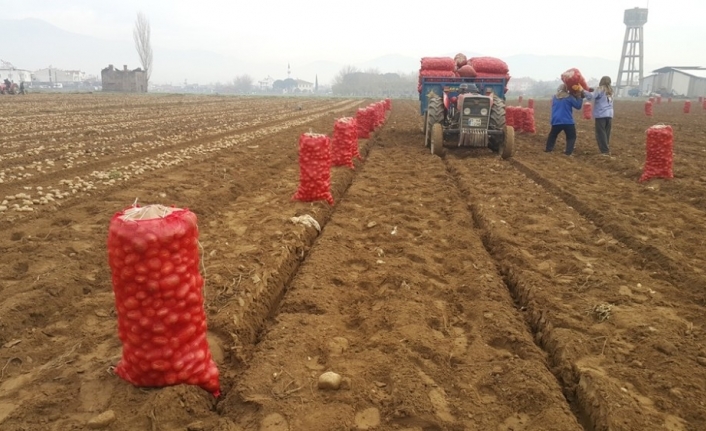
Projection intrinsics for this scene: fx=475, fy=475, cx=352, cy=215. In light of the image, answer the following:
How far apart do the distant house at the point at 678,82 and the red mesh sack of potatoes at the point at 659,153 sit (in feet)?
204

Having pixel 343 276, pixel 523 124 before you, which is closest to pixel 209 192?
pixel 343 276

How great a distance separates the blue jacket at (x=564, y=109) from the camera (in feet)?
36.2

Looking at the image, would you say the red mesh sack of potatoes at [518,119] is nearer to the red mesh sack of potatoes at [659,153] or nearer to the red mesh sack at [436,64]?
the red mesh sack at [436,64]

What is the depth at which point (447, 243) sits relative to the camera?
5.22 meters

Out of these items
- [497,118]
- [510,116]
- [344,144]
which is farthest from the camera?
[510,116]

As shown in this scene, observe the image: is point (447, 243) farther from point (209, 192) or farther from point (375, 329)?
point (209, 192)

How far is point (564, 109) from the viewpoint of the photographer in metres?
11.1

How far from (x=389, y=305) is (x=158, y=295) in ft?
6.00

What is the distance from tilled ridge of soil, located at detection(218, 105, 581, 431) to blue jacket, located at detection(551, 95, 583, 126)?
7139 mm

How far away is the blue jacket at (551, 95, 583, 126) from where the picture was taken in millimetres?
11039

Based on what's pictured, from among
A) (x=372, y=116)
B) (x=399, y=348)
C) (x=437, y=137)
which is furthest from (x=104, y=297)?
(x=372, y=116)

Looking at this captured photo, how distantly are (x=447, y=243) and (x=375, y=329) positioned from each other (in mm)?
2045

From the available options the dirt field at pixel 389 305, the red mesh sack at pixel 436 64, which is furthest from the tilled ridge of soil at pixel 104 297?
the red mesh sack at pixel 436 64

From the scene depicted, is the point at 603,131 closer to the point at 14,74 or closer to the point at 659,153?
the point at 659,153
